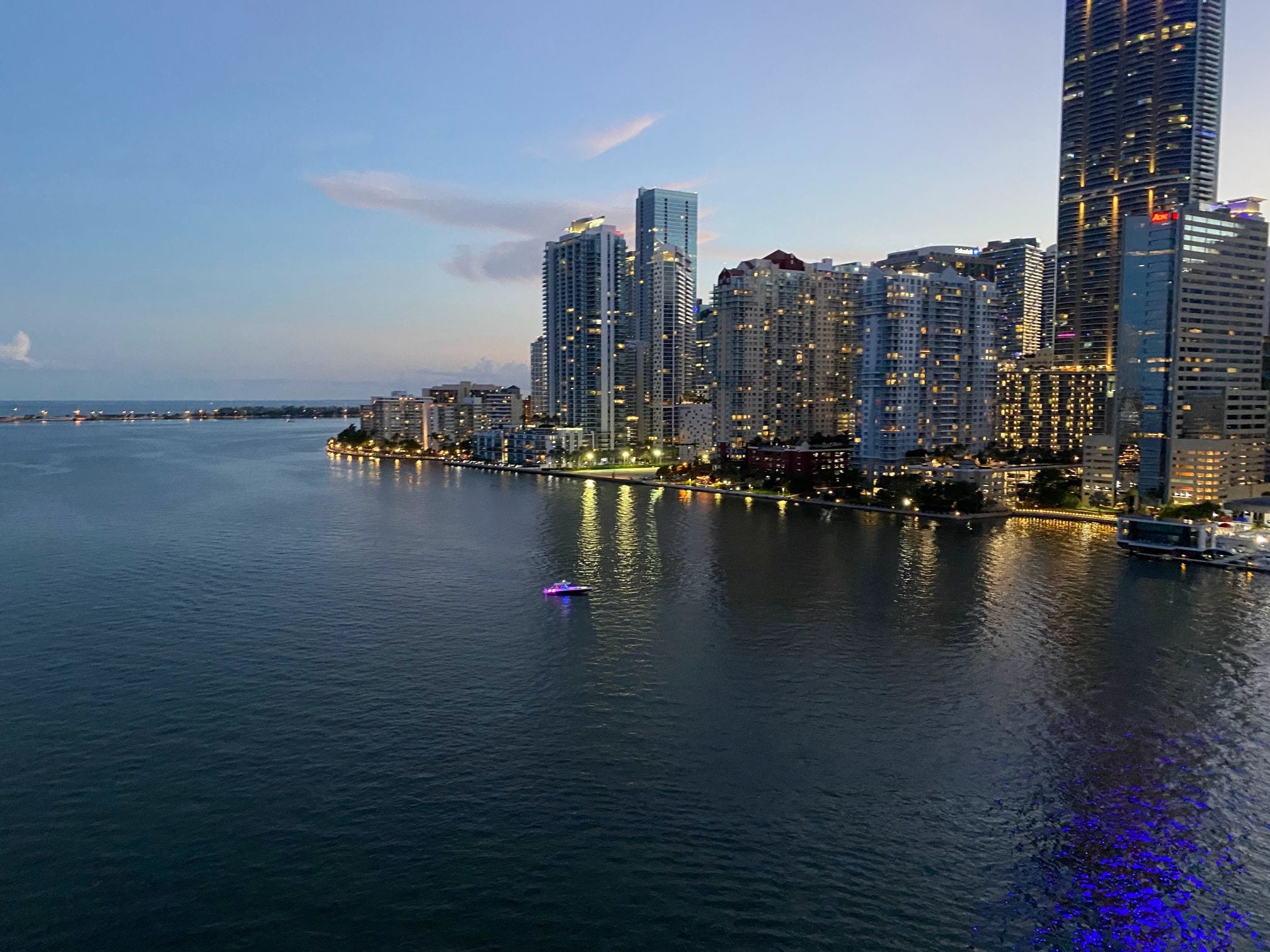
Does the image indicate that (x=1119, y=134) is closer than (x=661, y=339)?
No

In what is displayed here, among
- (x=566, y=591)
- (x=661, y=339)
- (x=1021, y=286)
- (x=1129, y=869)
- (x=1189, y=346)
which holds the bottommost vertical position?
(x=1129, y=869)

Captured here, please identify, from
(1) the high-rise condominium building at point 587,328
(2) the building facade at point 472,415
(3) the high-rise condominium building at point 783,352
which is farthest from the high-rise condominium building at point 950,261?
(2) the building facade at point 472,415

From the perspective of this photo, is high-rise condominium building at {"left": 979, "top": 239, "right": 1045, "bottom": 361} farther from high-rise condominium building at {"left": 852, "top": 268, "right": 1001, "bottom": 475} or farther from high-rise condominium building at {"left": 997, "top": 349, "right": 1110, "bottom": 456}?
high-rise condominium building at {"left": 852, "top": 268, "right": 1001, "bottom": 475}

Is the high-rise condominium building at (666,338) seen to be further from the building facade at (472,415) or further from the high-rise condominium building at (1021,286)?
the high-rise condominium building at (1021,286)

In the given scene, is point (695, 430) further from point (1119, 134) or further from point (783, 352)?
point (1119, 134)

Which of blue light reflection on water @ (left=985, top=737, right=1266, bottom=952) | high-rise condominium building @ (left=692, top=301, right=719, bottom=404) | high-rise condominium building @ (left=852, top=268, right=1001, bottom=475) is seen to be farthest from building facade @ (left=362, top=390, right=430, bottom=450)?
blue light reflection on water @ (left=985, top=737, right=1266, bottom=952)

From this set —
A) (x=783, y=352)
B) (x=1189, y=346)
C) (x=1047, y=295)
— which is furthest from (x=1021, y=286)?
(x=1189, y=346)
